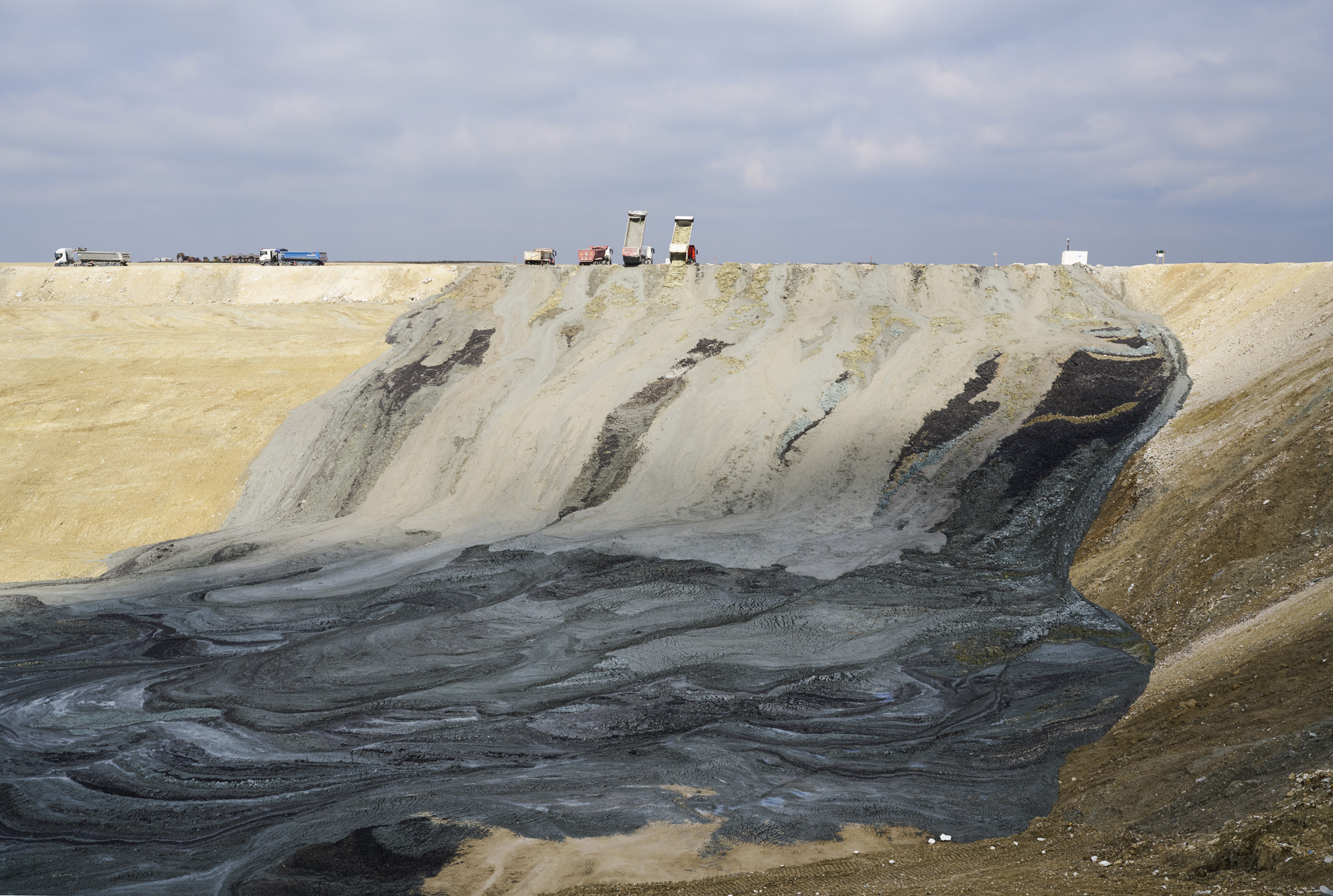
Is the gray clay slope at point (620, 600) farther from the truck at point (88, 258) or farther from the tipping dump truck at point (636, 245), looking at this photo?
the truck at point (88, 258)

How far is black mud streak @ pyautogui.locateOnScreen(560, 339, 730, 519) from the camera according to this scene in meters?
18.2

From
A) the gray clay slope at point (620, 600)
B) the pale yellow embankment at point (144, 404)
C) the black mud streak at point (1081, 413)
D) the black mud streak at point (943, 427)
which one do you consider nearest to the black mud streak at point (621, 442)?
the gray clay slope at point (620, 600)

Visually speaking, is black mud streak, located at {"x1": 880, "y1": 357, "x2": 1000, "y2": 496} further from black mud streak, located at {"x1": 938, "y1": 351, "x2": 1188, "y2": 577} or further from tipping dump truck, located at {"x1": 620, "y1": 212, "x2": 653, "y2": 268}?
tipping dump truck, located at {"x1": 620, "y1": 212, "x2": 653, "y2": 268}

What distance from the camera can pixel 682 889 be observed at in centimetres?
665

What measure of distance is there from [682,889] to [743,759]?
2467mm

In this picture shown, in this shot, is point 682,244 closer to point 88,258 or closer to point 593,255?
point 593,255

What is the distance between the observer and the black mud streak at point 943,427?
1781 cm

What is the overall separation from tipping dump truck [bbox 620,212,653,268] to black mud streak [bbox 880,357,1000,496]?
509 inches

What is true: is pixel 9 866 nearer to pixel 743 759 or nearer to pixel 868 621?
pixel 743 759

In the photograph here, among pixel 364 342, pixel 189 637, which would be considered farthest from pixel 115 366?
pixel 189 637

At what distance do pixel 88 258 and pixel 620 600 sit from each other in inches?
1474

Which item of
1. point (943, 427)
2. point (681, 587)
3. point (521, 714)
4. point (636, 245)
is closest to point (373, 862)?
A: point (521, 714)

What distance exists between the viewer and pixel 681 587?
46.6 feet

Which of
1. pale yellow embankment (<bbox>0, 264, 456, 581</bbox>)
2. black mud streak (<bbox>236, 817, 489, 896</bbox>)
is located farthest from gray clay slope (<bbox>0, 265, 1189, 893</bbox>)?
pale yellow embankment (<bbox>0, 264, 456, 581</bbox>)
